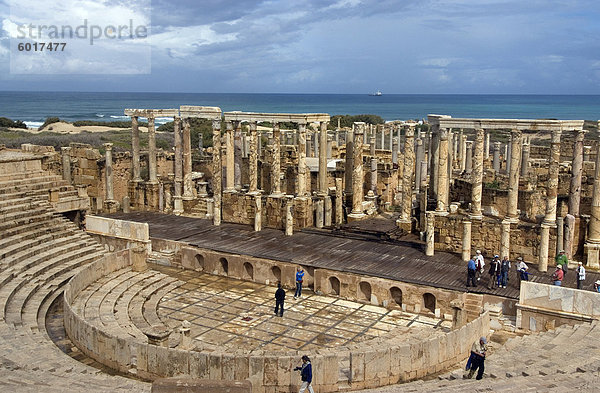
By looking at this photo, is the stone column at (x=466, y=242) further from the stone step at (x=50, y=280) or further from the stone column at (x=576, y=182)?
the stone step at (x=50, y=280)

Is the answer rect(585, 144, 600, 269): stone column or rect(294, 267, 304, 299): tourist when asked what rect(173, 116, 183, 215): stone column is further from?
rect(585, 144, 600, 269): stone column

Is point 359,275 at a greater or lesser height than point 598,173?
lesser

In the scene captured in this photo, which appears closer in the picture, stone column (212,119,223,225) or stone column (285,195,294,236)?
stone column (285,195,294,236)

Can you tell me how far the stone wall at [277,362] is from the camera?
499 inches

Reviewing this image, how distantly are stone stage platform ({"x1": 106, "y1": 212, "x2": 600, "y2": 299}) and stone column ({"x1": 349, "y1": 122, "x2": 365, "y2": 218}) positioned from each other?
915mm

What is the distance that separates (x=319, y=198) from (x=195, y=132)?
32.2 metres

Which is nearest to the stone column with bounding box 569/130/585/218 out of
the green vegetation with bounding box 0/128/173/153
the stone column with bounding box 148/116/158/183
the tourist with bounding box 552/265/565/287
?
the tourist with bounding box 552/265/565/287

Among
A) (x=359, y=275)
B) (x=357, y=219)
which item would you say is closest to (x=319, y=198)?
(x=357, y=219)

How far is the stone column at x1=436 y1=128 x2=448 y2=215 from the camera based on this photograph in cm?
2258

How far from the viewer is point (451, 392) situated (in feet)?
37.2

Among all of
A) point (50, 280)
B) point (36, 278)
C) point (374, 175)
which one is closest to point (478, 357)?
point (50, 280)

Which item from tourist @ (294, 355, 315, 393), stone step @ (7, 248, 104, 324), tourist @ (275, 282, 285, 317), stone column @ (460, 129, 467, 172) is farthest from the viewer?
stone column @ (460, 129, 467, 172)

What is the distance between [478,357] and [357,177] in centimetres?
1369

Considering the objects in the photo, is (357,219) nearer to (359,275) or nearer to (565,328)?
(359,275)
